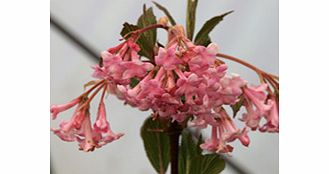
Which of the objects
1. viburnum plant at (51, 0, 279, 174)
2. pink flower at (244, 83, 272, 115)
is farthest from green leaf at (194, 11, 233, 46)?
pink flower at (244, 83, 272, 115)

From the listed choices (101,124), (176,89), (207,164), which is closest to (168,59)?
(176,89)

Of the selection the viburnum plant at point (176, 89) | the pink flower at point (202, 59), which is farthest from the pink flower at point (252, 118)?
the pink flower at point (202, 59)

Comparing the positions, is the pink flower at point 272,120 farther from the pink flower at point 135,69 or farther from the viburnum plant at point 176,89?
the pink flower at point 135,69

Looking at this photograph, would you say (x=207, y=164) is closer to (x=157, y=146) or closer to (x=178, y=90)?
(x=157, y=146)

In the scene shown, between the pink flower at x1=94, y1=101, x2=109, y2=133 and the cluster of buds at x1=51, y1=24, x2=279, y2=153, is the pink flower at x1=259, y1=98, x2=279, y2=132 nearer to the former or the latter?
the cluster of buds at x1=51, y1=24, x2=279, y2=153
